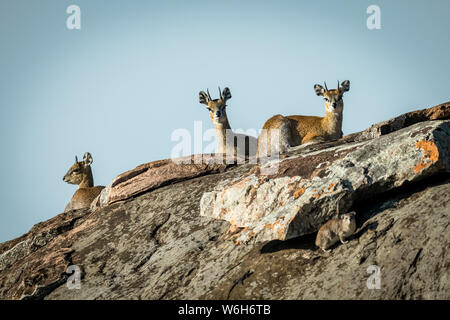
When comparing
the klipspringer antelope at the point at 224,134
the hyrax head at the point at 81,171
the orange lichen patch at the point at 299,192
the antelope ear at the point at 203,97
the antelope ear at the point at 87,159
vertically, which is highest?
the antelope ear at the point at 203,97

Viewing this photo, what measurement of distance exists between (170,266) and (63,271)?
92.3 inches

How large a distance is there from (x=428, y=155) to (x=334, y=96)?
28.3 ft

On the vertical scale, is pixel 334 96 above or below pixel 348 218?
above

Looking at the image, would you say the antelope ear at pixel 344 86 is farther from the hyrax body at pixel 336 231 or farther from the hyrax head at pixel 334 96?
the hyrax body at pixel 336 231

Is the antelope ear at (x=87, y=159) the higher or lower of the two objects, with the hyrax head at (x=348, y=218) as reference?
lower

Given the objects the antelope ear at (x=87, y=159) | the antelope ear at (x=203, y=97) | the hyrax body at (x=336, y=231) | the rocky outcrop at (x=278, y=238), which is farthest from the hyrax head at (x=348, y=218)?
the antelope ear at (x=87, y=159)

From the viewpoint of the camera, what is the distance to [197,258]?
9516mm

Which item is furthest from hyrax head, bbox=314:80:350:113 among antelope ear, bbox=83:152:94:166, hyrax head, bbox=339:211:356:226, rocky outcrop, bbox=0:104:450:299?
antelope ear, bbox=83:152:94:166

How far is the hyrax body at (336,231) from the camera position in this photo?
826 centimetres

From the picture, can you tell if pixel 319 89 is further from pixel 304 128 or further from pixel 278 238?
pixel 278 238

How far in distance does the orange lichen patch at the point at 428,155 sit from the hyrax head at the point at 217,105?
10265mm

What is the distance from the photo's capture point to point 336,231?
8.33m

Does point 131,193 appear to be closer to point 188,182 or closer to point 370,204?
point 188,182

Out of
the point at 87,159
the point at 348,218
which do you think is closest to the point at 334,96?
the point at 348,218
